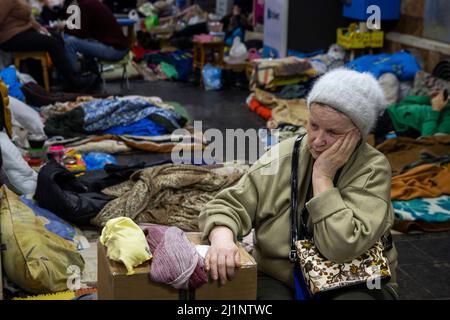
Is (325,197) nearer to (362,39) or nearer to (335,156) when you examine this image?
(335,156)

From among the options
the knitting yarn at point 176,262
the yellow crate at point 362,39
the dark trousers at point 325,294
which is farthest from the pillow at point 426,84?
the knitting yarn at point 176,262

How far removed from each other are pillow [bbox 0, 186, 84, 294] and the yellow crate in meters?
5.32

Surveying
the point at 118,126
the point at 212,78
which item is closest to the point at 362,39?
the point at 212,78

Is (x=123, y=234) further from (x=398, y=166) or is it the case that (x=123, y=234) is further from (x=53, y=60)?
(x=53, y=60)

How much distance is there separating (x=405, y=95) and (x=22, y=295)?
15.9 feet

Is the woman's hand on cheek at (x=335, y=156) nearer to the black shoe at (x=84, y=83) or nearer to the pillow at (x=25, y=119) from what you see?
the pillow at (x=25, y=119)

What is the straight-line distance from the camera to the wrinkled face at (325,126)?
2076 mm

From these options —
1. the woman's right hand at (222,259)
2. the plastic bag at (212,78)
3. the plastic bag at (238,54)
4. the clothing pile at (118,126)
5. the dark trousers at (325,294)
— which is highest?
the woman's right hand at (222,259)

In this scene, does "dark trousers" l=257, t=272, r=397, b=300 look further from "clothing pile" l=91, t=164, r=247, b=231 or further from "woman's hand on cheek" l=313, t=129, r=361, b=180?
"clothing pile" l=91, t=164, r=247, b=231

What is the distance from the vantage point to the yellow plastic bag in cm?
180

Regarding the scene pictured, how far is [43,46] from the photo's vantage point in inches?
317

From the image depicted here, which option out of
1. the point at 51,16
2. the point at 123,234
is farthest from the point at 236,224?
the point at 51,16

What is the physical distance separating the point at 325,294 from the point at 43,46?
22.2ft

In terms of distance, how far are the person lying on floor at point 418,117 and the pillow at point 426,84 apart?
165 millimetres
